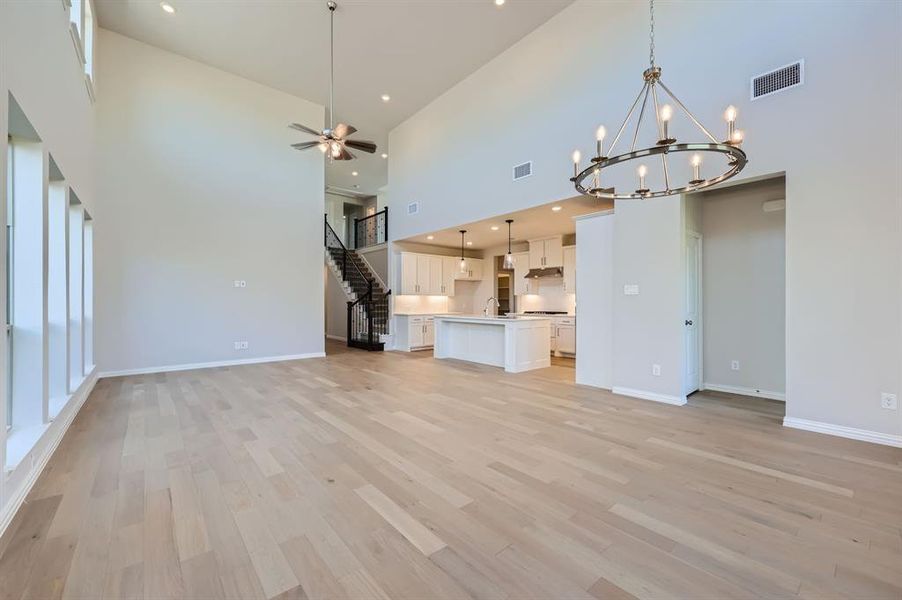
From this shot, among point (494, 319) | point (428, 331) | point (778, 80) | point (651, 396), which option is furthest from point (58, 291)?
point (778, 80)

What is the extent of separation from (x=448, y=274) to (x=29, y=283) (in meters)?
7.81

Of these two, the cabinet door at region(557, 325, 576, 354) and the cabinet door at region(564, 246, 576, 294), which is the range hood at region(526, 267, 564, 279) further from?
the cabinet door at region(557, 325, 576, 354)

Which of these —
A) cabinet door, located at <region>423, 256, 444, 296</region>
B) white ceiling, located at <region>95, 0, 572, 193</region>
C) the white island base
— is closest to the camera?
white ceiling, located at <region>95, 0, 572, 193</region>

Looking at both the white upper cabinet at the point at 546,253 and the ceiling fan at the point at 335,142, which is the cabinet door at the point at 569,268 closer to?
the white upper cabinet at the point at 546,253

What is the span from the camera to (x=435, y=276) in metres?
9.66

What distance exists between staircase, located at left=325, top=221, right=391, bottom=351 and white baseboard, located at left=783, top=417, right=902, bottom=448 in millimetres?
7349

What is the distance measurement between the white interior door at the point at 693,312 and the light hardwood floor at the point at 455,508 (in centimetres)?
96

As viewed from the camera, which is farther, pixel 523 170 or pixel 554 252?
pixel 554 252

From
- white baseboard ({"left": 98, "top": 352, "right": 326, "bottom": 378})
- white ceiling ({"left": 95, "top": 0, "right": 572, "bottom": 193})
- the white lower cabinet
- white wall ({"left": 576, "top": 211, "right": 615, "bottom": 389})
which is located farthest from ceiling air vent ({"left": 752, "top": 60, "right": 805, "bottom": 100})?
white baseboard ({"left": 98, "top": 352, "right": 326, "bottom": 378})

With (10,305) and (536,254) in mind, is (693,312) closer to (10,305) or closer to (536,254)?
(536,254)

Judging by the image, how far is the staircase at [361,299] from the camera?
9.15 m

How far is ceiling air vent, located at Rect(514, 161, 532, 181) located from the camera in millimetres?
5887

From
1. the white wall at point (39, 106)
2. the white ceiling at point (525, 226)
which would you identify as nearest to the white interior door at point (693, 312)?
Answer: the white ceiling at point (525, 226)

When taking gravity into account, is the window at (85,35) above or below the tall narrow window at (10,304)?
above
